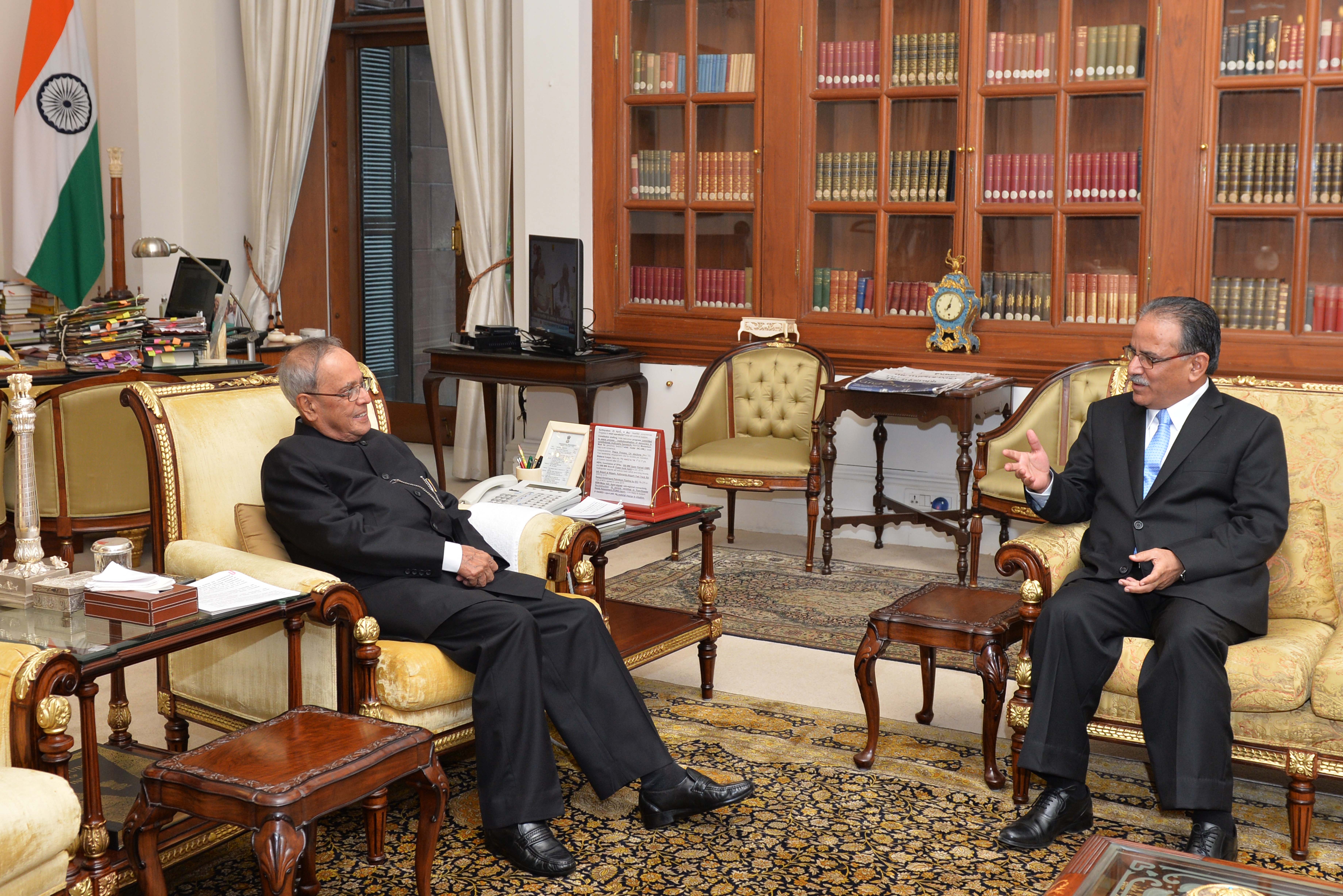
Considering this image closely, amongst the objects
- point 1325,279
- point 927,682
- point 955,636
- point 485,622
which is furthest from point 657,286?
point 485,622

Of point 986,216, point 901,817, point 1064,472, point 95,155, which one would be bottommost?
point 901,817

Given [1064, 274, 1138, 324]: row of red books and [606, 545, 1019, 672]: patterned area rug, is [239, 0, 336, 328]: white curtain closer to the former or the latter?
[606, 545, 1019, 672]: patterned area rug

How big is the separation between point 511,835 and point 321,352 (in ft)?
4.16

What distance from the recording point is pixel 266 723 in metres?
2.58

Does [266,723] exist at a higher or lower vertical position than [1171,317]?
lower

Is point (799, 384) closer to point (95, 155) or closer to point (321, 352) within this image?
point (321, 352)

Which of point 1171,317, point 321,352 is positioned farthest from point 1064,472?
point 321,352

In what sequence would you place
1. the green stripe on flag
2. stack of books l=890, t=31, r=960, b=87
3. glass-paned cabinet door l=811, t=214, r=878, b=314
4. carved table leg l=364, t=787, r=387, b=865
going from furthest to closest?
the green stripe on flag < glass-paned cabinet door l=811, t=214, r=878, b=314 < stack of books l=890, t=31, r=960, b=87 < carved table leg l=364, t=787, r=387, b=865

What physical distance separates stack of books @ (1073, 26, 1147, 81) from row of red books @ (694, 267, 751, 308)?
1801mm

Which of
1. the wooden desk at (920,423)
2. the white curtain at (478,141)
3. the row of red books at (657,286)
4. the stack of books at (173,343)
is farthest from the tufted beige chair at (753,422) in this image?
the stack of books at (173,343)

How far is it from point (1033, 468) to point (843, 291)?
2.93 metres

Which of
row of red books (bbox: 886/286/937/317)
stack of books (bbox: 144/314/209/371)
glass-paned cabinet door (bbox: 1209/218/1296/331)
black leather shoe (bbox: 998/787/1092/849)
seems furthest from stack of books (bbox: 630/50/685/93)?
black leather shoe (bbox: 998/787/1092/849)

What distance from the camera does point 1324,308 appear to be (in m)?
5.27

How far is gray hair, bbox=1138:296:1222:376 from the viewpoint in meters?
3.28
